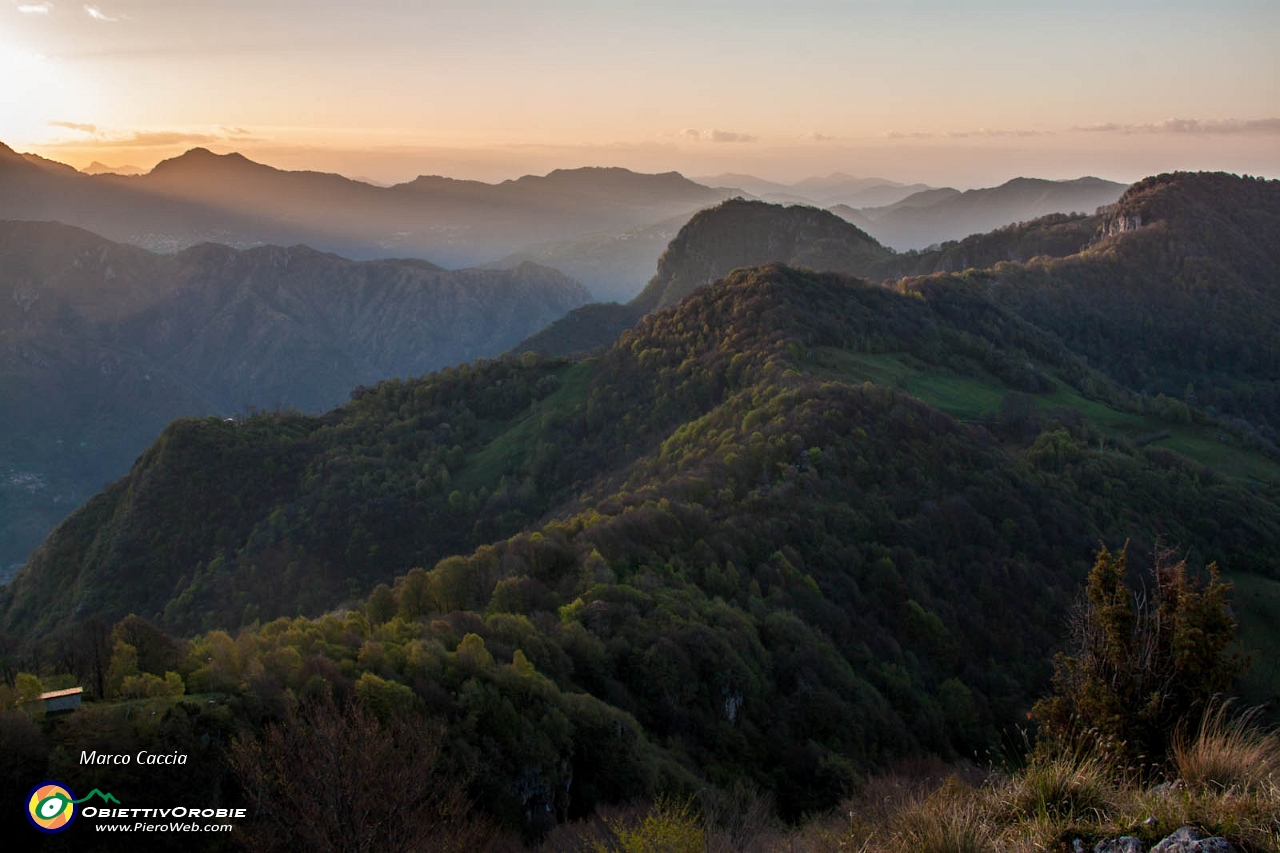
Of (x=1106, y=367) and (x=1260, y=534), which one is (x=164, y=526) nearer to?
(x=1260, y=534)

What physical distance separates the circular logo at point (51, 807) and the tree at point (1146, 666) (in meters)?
20.0

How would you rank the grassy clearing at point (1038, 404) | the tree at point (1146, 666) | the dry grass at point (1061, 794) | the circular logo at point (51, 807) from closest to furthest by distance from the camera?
the dry grass at point (1061, 794) < the tree at point (1146, 666) < the circular logo at point (51, 807) < the grassy clearing at point (1038, 404)

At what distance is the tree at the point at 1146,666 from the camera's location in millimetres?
14461

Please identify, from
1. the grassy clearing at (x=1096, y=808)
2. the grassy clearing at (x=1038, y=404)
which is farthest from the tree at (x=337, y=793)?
the grassy clearing at (x=1038, y=404)

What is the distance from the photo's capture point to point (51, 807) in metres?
17.8

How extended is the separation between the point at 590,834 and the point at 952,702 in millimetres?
30154

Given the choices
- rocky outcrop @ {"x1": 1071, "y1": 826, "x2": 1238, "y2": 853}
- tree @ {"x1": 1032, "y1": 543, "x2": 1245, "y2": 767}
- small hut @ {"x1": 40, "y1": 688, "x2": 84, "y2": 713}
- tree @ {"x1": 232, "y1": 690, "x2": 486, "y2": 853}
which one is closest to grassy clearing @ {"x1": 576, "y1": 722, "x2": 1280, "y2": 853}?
rocky outcrop @ {"x1": 1071, "y1": 826, "x2": 1238, "y2": 853}

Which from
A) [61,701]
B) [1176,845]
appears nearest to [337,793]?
[61,701]

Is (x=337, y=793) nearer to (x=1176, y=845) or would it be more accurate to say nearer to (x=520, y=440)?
(x=1176, y=845)

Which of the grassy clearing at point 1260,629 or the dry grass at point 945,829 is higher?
the dry grass at point 945,829

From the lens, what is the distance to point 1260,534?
75062mm

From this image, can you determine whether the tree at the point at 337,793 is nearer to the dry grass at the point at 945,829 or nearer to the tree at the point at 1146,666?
the dry grass at the point at 945,829

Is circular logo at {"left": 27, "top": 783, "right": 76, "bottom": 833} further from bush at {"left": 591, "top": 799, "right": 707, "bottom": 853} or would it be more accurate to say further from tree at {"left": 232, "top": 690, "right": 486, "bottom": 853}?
bush at {"left": 591, "top": 799, "right": 707, "bottom": 853}

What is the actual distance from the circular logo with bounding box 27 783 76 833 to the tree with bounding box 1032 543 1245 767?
1997cm
